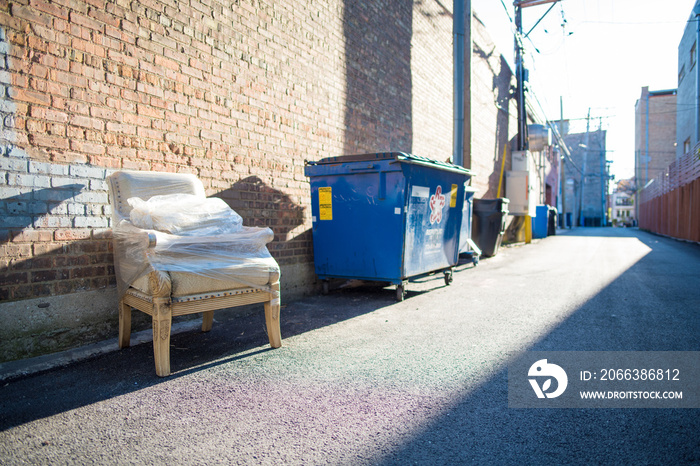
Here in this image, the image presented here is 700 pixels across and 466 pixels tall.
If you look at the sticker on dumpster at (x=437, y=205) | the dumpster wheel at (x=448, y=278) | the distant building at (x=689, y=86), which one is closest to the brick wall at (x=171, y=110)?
the sticker on dumpster at (x=437, y=205)

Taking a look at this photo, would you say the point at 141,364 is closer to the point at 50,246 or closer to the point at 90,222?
the point at 50,246

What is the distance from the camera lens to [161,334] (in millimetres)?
2715

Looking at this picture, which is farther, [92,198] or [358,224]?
[358,224]

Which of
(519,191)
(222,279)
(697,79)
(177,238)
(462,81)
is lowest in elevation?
(222,279)

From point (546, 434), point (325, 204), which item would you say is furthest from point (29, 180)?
point (546, 434)

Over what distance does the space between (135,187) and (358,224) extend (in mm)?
2522

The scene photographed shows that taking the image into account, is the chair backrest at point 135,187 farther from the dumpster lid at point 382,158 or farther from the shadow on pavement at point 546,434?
the shadow on pavement at point 546,434

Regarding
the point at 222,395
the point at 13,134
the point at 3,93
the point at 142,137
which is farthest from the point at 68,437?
the point at 142,137

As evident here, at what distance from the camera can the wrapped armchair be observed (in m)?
2.76

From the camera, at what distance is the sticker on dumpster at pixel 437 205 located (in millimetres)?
5573

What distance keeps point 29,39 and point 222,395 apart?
2640 millimetres

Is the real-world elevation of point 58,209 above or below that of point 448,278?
above

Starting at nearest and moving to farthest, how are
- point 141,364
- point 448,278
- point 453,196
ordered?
point 141,364
point 453,196
point 448,278

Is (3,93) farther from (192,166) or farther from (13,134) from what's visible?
(192,166)
